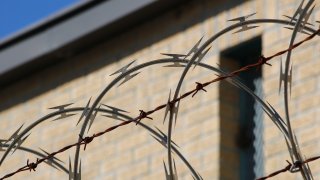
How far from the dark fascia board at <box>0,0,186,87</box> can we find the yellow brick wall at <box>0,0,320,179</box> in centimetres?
10

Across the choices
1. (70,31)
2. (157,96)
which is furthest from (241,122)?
(70,31)

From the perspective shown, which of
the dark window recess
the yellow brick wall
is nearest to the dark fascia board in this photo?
the yellow brick wall

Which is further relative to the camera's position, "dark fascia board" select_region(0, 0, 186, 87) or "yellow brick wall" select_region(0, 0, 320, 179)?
"dark fascia board" select_region(0, 0, 186, 87)

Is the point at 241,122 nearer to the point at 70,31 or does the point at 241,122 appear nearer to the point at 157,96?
the point at 157,96

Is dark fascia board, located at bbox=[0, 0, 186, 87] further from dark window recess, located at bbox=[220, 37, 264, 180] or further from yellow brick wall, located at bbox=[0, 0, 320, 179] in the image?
dark window recess, located at bbox=[220, 37, 264, 180]

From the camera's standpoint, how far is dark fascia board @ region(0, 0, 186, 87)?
12.2 meters

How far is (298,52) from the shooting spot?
11016 mm

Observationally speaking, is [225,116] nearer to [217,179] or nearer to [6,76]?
[217,179]

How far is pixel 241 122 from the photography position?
37.9 feet

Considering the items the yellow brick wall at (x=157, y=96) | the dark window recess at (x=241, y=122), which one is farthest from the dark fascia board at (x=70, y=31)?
the dark window recess at (x=241, y=122)

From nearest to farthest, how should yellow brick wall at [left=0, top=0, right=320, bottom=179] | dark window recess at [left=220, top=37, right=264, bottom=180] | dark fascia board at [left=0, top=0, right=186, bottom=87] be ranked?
yellow brick wall at [left=0, top=0, right=320, bottom=179], dark window recess at [left=220, top=37, right=264, bottom=180], dark fascia board at [left=0, top=0, right=186, bottom=87]

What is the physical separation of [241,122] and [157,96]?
74 centimetres

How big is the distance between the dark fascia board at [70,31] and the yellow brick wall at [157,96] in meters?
0.10

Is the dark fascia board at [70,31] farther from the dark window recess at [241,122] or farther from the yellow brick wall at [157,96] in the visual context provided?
the dark window recess at [241,122]
